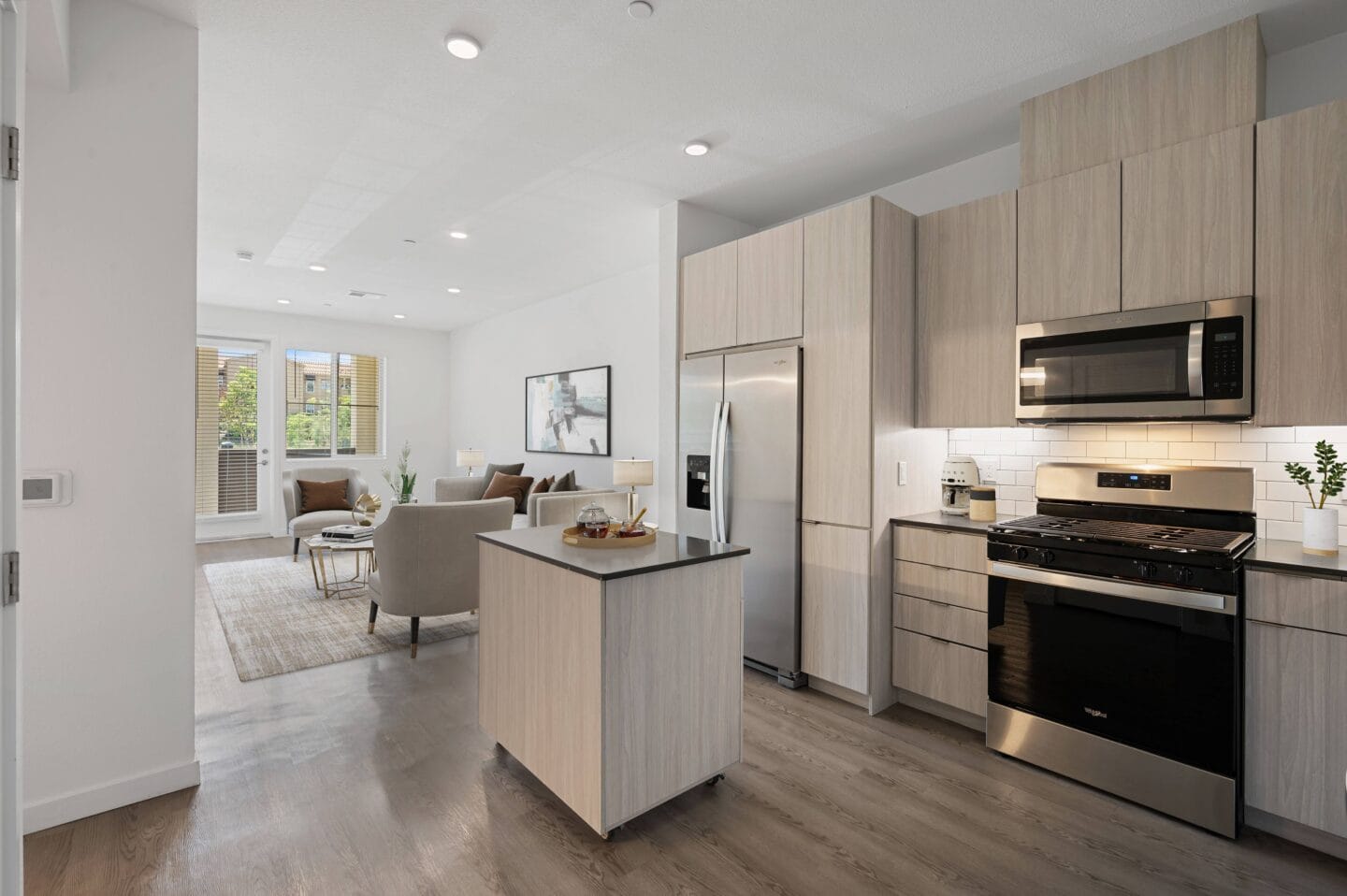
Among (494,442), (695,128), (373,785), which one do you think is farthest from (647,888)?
(494,442)

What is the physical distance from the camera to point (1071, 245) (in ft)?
8.94

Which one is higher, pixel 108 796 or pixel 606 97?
pixel 606 97

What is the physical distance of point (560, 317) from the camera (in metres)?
7.07

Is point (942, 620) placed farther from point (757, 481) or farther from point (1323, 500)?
point (1323, 500)

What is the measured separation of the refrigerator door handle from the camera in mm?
3664

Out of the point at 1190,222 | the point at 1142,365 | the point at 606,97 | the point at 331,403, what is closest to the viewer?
the point at 1190,222

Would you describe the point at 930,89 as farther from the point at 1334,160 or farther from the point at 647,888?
the point at 647,888

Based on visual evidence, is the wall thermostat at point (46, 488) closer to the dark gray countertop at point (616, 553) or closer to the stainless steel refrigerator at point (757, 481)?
the dark gray countertop at point (616, 553)

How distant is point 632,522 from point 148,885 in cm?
178

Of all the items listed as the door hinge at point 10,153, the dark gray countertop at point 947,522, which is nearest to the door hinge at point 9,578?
the door hinge at point 10,153

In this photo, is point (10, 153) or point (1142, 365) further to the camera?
point (1142, 365)

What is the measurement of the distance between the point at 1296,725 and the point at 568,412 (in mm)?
5827

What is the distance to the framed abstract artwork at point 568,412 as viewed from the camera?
6.42 metres

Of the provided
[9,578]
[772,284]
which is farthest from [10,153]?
[772,284]
